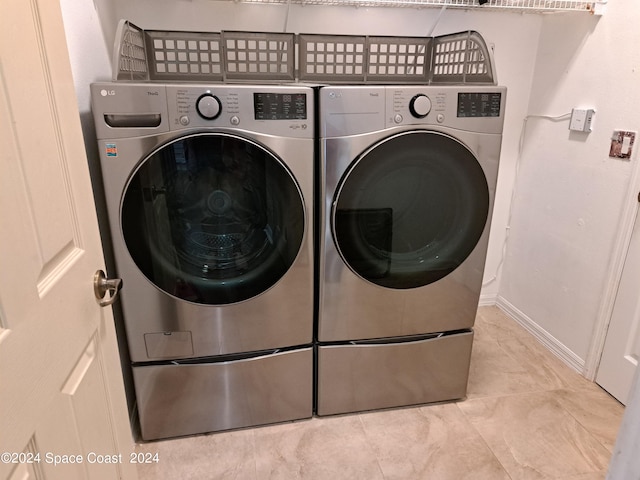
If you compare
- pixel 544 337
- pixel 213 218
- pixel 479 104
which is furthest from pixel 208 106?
pixel 544 337

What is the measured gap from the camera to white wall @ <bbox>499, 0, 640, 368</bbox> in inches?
68.1

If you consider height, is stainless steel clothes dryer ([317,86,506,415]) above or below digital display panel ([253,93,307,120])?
below

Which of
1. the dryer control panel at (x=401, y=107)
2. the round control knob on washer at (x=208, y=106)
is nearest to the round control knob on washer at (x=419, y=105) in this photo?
the dryer control panel at (x=401, y=107)

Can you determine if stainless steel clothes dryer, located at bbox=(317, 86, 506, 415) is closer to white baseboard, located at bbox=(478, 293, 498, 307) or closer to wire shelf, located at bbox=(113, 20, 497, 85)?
wire shelf, located at bbox=(113, 20, 497, 85)

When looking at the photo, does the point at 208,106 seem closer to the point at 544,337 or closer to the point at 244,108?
the point at 244,108

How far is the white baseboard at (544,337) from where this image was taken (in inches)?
79.8

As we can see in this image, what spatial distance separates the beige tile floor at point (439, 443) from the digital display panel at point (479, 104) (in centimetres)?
114

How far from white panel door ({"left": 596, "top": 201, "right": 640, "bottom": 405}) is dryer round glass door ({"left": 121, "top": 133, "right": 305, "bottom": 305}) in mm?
1312

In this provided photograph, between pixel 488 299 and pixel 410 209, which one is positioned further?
pixel 488 299

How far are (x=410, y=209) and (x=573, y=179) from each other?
97 centimetres

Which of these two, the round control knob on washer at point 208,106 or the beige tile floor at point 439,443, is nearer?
the round control knob on washer at point 208,106

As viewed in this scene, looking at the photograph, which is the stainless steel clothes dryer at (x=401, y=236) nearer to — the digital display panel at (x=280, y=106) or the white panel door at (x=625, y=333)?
the digital display panel at (x=280, y=106)

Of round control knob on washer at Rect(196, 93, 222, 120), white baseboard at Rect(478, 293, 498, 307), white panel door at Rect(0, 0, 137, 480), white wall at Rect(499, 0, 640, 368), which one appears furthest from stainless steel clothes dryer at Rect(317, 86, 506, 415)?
white baseboard at Rect(478, 293, 498, 307)

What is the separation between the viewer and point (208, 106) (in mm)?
1268
